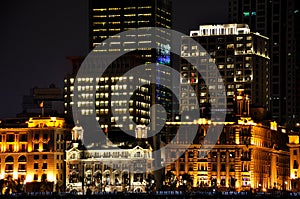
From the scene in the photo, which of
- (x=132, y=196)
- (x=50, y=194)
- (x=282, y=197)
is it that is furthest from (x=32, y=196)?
(x=282, y=197)

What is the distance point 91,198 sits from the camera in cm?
17988

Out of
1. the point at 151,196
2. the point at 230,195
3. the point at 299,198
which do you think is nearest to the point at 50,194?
the point at 151,196

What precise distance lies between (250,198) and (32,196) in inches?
1420

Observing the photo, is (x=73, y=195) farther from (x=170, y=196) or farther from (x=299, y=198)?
(x=299, y=198)

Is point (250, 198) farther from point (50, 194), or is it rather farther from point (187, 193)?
point (50, 194)

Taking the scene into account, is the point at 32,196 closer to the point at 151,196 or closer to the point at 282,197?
the point at 151,196

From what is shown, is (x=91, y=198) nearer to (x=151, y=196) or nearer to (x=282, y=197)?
(x=151, y=196)

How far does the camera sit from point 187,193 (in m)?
183

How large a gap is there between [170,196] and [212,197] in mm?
6921

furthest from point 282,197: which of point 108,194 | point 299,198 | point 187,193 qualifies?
point 108,194

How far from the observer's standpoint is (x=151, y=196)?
590 ft

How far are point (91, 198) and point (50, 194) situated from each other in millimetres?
7408

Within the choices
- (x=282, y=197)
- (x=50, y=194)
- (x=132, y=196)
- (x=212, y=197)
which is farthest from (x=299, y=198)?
(x=50, y=194)

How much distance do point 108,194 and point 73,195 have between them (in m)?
6.05
